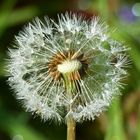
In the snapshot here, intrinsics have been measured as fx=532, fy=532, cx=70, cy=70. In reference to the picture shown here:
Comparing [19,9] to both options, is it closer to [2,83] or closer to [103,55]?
[2,83]

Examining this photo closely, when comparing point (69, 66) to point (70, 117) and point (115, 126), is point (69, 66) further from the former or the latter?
point (115, 126)

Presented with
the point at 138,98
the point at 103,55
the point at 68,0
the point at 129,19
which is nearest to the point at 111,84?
the point at 103,55

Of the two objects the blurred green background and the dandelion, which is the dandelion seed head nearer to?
the dandelion

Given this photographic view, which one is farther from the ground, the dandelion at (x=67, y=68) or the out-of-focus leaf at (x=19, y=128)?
the out-of-focus leaf at (x=19, y=128)

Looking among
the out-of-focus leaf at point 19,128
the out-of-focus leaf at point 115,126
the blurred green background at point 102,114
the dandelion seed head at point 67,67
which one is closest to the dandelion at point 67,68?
the dandelion seed head at point 67,67

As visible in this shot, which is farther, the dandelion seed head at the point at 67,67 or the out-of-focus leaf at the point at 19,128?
the out-of-focus leaf at the point at 19,128

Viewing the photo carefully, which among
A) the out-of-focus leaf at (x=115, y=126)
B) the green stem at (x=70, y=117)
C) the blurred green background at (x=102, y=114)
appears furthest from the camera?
the blurred green background at (x=102, y=114)

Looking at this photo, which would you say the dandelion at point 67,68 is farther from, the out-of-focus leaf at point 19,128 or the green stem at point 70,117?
the out-of-focus leaf at point 19,128

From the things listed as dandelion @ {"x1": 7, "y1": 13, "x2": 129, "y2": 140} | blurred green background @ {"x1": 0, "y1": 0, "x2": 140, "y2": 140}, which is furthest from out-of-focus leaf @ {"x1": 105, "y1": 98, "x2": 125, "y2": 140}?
dandelion @ {"x1": 7, "y1": 13, "x2": 129, "y2": 140}

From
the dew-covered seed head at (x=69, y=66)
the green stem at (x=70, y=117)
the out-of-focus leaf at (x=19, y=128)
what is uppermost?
the out-of-focus leaf at (x=19, y=128)
